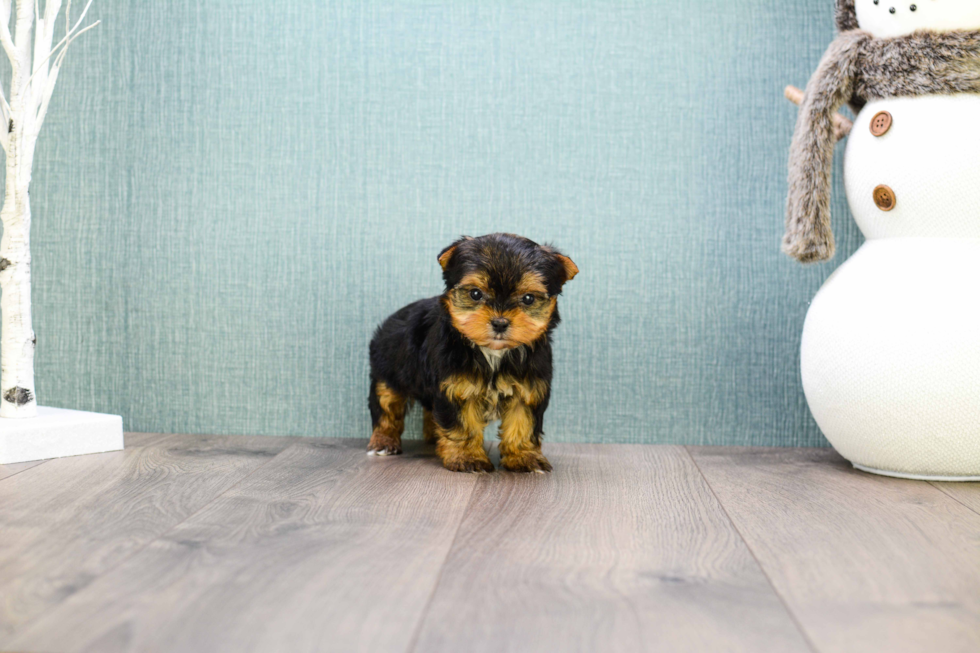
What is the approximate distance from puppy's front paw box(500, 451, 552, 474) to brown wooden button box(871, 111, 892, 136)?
1232 millimetres

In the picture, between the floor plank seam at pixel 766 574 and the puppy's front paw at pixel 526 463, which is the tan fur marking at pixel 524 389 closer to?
the puppy's front paw at pixel 526 463

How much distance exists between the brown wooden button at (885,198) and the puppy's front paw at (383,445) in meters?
1.50

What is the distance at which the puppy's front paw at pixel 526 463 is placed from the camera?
2.19 meters

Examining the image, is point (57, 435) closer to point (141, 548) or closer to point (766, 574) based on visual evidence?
point (141, 548)

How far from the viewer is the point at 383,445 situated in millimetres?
2441

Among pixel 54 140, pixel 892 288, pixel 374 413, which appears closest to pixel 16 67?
pixel 54 140

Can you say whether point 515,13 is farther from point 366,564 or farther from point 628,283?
point 366,564

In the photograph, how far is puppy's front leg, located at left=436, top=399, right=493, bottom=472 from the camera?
2.18 meters

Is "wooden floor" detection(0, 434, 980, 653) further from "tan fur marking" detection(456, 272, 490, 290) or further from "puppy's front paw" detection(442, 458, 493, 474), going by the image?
"tan fur marking" detection(456, 272, 490, 290)

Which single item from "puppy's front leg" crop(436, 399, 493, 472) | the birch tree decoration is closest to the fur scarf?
"puppy's front leg" crop(436, 399, 493, 472)

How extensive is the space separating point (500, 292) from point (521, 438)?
46cm

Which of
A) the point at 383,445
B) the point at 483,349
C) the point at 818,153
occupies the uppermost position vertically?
the point at 818,153

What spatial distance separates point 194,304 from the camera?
9.03ft

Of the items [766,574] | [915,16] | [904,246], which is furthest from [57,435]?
[915,16]
